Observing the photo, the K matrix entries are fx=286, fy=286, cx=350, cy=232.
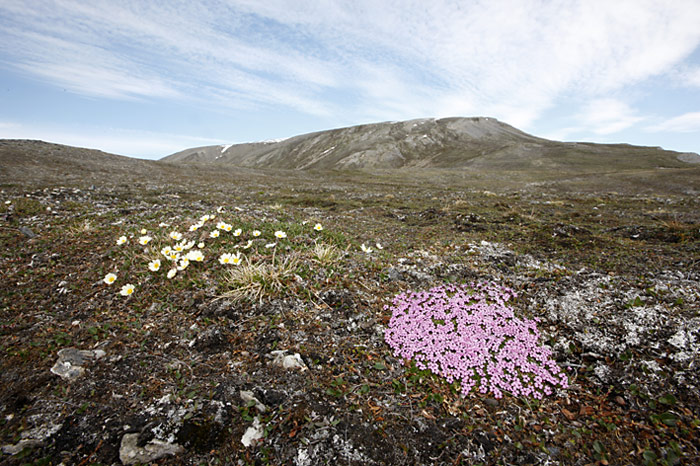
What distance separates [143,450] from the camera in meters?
2.31

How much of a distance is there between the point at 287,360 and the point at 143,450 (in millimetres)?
1365

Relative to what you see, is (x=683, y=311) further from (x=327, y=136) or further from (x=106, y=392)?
(x=327, y=136)

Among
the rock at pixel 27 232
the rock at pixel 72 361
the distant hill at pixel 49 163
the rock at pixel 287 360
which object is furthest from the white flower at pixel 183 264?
the distant hill at pixel 49 163

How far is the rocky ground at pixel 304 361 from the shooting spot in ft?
7.99

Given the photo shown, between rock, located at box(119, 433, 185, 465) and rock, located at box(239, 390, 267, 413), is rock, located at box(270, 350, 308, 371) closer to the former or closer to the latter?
rock, located at box(239, 390, 267, 413)

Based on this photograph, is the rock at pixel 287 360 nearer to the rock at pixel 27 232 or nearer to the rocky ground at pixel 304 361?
the rocky ground at pixel 304 361

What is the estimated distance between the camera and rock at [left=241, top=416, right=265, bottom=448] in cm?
245

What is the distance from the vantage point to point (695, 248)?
6.41 metres

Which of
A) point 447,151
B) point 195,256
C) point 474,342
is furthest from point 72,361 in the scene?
point 447,151

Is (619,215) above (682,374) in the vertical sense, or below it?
above

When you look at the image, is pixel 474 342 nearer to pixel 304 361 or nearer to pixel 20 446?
pixel 304 361

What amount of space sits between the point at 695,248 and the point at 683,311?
4.56 meters

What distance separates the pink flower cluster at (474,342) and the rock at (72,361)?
3374 mm

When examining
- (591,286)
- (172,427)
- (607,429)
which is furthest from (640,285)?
(172,427)
